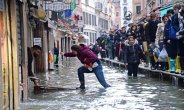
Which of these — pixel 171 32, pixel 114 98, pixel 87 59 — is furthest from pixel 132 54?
pixel 114 98

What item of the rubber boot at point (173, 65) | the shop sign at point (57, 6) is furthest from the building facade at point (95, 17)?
the rubber boot at point (173, 65)

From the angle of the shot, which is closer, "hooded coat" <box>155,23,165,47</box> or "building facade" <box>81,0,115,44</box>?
"hooded coat" <box>155,23,165,47</box>

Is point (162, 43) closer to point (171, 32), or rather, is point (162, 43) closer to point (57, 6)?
point (171, 32)

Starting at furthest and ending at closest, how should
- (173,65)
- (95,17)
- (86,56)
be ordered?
(95,17), (173,65), (86,56)

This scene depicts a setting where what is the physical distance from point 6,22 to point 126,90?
17.5 feet

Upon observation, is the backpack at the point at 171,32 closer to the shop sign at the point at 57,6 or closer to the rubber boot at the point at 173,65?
the rubber boot at the point at 173,65

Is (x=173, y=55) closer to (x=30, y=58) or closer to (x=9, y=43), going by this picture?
(x=30, y=58)

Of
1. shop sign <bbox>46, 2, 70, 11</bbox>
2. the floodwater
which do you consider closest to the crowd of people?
the floodwater

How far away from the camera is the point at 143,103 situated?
9859 mm

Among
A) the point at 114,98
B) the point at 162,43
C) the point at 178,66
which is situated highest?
the point at 162,43

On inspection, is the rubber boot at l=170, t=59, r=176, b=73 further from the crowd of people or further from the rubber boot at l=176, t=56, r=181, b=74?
the rubber boot at l=176, t=56, r=181, b=74

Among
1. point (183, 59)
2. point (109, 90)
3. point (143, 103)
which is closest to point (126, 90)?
point (109, 90)

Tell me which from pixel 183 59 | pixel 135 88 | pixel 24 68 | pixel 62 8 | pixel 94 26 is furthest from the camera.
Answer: pixel 94 26

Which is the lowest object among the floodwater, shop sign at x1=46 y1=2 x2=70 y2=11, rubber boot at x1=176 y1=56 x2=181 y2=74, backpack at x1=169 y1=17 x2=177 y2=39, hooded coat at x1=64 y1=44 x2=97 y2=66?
the floodwater
